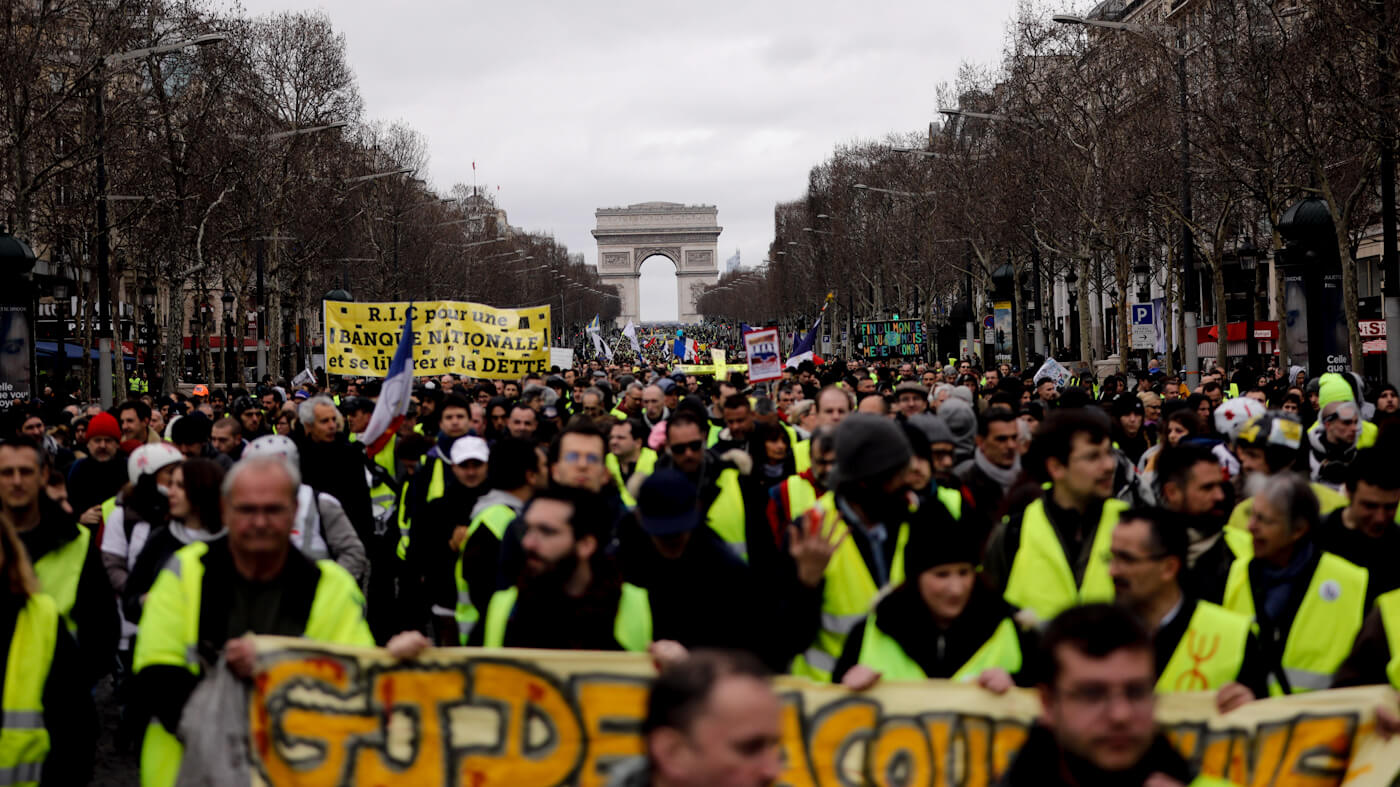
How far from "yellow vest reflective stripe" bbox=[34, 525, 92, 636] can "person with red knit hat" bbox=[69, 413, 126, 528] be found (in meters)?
4.31

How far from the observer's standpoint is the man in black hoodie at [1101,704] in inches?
133

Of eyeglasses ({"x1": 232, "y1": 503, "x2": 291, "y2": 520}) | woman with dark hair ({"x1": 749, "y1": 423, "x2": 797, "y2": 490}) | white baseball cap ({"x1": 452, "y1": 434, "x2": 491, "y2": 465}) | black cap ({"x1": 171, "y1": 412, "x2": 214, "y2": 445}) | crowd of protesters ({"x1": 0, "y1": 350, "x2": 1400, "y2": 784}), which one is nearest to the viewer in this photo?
crowd of protesters ({"x1": 0, "y1": 350, "x2": 1400, "y2": 784})

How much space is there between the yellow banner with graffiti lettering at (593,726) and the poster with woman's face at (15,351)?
2184 centimetres

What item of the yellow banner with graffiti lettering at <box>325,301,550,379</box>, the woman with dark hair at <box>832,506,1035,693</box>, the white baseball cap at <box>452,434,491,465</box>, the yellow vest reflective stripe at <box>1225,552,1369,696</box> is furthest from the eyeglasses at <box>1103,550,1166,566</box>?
the yellow banner with graffiti lettering at <box>325,301,550,379</box>

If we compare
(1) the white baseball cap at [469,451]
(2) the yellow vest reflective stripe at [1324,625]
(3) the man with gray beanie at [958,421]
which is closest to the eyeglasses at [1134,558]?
(2) the yellow vest reflective stripe at [1324,625]

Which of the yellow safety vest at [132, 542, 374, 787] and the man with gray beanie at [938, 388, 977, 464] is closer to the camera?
the yellow safety vest at [132, 542, 374, 787]

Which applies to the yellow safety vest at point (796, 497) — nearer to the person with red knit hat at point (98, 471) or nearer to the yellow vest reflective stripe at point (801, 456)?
the yellow vest reflective stripe at point (801, 456)

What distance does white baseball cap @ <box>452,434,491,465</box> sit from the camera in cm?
862

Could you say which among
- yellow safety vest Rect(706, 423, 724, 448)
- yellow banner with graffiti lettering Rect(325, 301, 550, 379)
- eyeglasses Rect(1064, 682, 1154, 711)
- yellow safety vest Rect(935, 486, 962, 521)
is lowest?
eyeglasses Rect(1064, 682, 1154, 711)

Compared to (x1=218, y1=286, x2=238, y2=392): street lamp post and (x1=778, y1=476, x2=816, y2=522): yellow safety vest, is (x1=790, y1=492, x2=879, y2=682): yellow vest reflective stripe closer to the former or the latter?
(x1=778, y1=476, x2=816, y2=522): yellow safety vest

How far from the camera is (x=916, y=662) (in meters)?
4.84

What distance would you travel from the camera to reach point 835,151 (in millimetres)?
87875

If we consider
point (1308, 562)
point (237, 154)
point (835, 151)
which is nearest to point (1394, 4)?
point (1308, 562)

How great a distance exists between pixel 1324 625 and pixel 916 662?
1.46 metres
